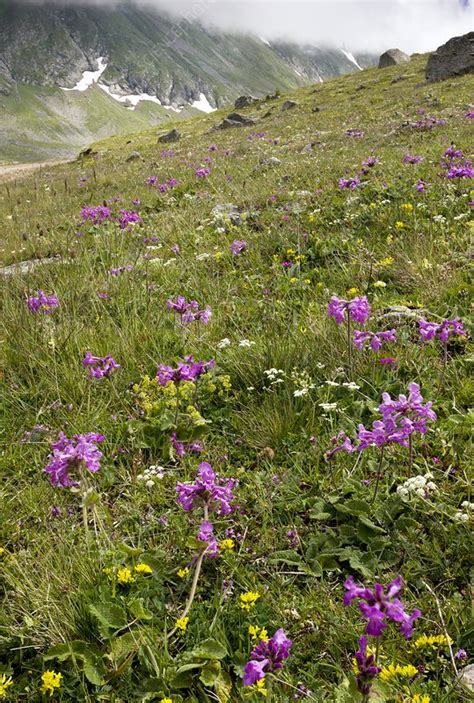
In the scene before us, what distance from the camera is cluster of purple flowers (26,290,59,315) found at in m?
4.56

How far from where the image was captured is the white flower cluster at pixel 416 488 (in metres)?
2.44

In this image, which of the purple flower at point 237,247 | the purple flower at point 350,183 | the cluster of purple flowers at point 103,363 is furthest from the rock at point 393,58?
the cluster of purple flowers at point 103,363

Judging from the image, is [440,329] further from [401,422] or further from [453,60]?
[453,60]

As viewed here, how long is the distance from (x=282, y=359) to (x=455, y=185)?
5.25 m

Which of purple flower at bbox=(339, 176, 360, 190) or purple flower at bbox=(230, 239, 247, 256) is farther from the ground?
purple flower at bbox=(339, 176, 360, 190)

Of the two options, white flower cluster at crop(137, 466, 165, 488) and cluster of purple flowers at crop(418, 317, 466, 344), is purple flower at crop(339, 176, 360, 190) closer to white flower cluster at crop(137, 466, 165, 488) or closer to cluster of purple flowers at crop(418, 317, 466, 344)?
cluster of purple flowers at crop(418, 317, 466, 344)

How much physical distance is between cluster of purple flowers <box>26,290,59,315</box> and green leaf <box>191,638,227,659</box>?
10.9ft

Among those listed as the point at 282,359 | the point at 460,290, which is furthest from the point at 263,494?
the point at 460,290

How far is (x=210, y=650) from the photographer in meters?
2.05

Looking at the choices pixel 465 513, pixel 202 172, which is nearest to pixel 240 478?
pixel 465 513

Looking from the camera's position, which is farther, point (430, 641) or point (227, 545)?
point (227, 545)

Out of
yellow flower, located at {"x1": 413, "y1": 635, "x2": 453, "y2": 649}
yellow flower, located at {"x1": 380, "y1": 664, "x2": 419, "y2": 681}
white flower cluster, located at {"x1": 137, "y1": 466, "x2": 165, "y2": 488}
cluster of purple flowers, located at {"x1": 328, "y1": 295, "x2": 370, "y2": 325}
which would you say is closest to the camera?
yellow flower, located at {"x1": 380, "y1": 664, "x2": 419, "y2": 681}

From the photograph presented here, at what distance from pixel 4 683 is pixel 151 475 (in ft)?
4.14

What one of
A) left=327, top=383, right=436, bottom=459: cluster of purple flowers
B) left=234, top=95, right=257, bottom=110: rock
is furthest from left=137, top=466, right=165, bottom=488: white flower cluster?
left=234, top=95, right=257, bottom=110: rock
